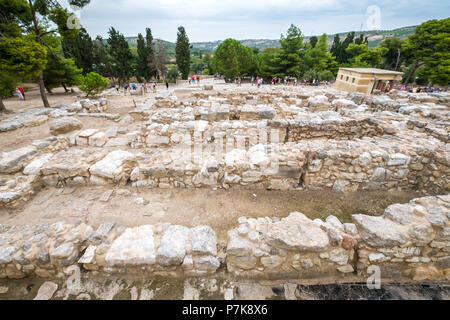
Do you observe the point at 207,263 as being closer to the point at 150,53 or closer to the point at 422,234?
the point at 422,234

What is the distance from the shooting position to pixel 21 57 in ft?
28.7

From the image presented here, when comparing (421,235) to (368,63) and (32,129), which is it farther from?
(368,63)

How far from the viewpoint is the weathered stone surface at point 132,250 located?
2525mm

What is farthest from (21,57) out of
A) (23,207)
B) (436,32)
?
(436,32)

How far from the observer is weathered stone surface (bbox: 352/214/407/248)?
2.49 metres

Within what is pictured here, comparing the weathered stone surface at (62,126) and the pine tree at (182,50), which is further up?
the pine tree at (182,50)

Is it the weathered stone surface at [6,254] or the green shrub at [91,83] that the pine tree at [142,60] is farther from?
the weathered stone surface at [6,254]

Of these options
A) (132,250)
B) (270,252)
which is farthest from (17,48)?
(270,252)

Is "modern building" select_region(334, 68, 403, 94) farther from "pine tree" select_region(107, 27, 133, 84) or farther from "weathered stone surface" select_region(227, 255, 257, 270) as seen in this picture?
"pine tree" select_region(107, 27, 133, 84)

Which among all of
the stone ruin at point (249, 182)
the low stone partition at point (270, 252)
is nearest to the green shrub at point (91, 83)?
the stone ruin at point (249, 182)

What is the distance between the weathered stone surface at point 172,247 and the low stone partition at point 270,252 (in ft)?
0.04

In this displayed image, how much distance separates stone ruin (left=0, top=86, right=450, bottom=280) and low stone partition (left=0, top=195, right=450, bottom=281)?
2 centimetres

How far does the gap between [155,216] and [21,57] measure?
1153cm

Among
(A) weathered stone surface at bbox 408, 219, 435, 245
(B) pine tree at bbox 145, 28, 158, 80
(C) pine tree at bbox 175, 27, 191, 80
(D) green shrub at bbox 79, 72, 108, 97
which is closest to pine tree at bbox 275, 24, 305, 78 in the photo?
(C) pine tree at bbox 175, 27, 191, 80
